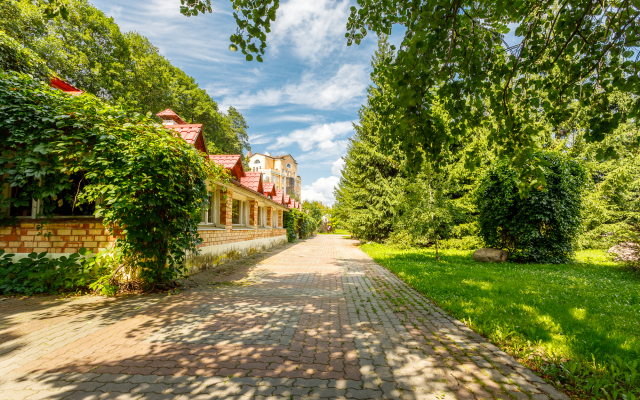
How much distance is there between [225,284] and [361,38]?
6.09 metres

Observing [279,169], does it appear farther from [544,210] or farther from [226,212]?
[544,210]

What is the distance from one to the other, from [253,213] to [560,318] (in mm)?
13794

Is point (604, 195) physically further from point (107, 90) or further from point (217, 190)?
point (107, 90)

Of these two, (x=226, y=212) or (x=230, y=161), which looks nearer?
(x=226, y=212)

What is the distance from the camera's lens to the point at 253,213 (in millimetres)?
15609

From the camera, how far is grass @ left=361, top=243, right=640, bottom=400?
2611 mm

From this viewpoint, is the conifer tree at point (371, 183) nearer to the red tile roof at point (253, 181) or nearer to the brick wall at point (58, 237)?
the red tile roof at point (253, 181)

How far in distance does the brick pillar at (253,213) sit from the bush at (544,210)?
11.4 metres

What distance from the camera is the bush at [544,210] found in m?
9.80

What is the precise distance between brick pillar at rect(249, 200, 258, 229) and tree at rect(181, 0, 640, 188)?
12.3 meters

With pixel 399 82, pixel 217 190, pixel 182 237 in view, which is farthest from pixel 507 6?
pixel 217 190

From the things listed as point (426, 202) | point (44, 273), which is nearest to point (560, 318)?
point (426, 202)

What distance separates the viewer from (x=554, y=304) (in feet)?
15.5

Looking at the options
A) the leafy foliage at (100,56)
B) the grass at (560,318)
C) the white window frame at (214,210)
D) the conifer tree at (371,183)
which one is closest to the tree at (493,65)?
the grass at (560,318)
